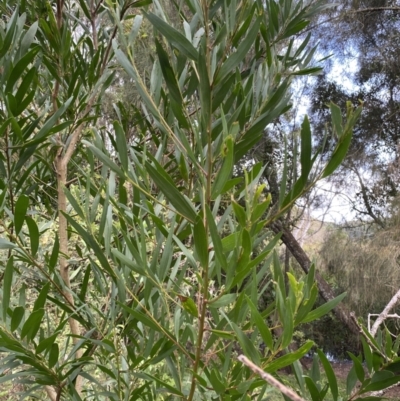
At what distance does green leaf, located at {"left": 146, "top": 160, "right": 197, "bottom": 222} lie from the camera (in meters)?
0.25

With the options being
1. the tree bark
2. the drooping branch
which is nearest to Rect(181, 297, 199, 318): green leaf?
the drooping branch

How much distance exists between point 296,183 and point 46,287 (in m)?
0.19

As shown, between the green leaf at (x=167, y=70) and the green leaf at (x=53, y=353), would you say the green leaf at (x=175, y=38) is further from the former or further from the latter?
the green leaf at (x=53, y=353)

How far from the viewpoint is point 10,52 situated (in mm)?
344

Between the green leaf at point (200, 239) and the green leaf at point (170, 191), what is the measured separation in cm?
3

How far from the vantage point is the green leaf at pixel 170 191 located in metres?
0.25

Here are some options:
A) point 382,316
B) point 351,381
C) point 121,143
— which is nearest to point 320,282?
point 382,316

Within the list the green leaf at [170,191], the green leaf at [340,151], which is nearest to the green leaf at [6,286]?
the green leaf at [170,191]

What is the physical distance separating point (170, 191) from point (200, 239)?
0.13 ft

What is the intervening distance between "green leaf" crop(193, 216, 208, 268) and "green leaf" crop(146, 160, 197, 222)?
0.09 ft

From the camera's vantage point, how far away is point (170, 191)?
0.25 m

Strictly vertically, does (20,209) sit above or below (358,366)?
above

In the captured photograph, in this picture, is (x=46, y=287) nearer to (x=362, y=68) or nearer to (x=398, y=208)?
(x=398, y=208)

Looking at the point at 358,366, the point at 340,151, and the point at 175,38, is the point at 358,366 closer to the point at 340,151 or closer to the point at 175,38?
the point at 340,151
